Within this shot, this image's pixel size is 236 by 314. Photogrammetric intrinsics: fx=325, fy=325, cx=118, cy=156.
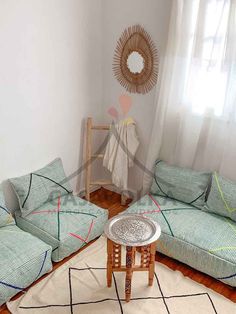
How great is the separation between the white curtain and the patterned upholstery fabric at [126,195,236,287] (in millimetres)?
459

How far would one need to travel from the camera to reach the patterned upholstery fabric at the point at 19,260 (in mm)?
2303

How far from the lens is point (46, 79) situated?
2961 mm

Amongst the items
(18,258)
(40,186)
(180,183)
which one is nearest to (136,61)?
(180,183)

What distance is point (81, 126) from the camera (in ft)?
11.4

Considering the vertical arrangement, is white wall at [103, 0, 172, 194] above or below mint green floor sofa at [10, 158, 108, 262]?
above

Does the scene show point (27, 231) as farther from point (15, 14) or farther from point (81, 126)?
point (15, 14)

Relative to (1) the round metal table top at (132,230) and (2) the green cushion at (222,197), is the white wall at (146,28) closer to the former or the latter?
(2) the green cushion at (222,197)

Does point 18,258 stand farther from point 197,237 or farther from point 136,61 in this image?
point 136,61

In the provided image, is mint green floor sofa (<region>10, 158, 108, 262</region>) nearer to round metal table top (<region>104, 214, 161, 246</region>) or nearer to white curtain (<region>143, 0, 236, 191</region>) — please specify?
round metal table top (<region>104, 214, 161, 246</region>)

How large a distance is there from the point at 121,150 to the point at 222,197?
3.71ft

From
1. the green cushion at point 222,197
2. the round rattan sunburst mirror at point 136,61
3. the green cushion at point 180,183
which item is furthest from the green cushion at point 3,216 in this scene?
the green cushion at point 222,197

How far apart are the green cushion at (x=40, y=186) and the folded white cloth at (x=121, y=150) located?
521 millimetres

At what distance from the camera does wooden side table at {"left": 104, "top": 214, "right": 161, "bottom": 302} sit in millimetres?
2212

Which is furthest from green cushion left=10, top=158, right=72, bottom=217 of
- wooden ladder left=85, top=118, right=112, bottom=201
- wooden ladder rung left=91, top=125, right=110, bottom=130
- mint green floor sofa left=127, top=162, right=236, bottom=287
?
mint green floor sofa left=127, top=162, right=236, bottom=287
